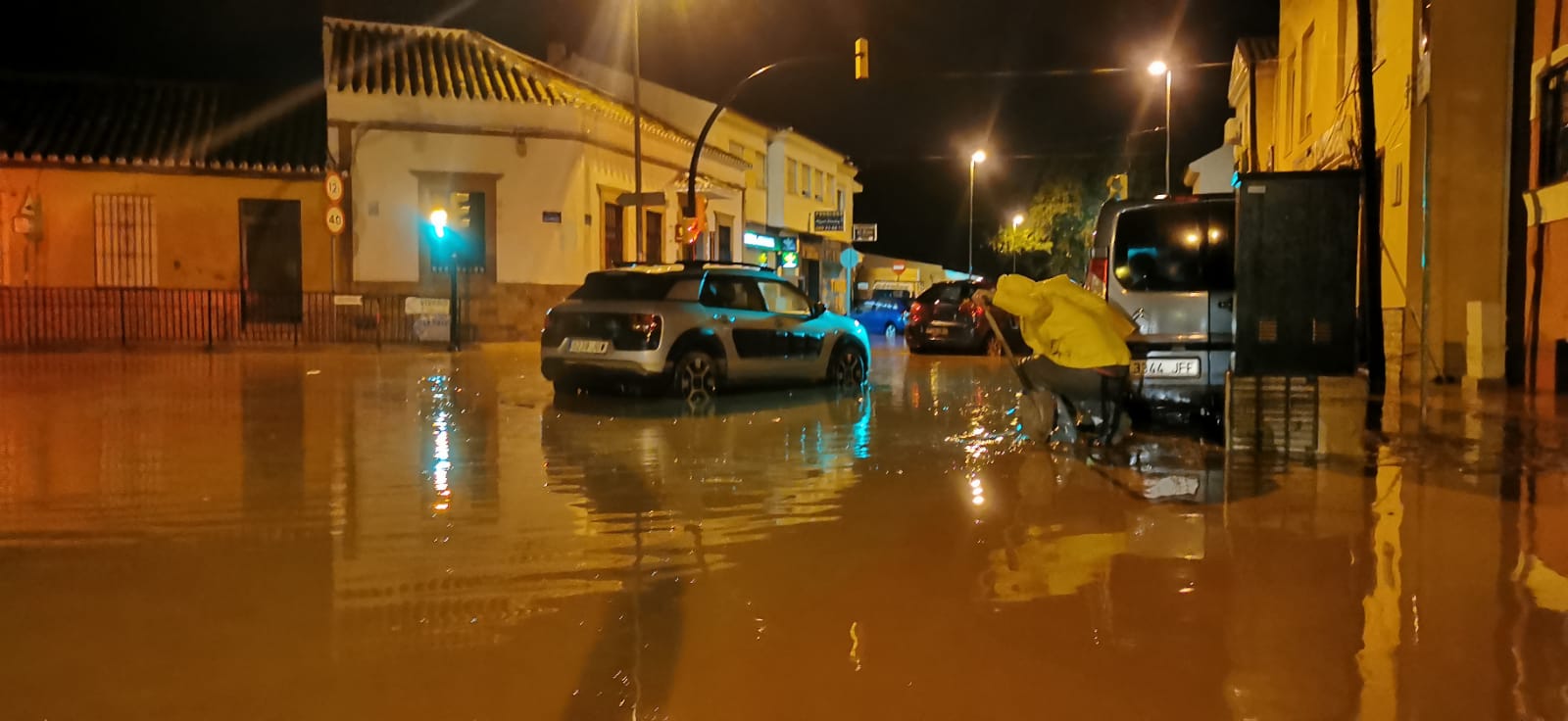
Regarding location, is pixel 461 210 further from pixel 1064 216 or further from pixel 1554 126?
pixel 1064 216

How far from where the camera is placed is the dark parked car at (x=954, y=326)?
838 inches

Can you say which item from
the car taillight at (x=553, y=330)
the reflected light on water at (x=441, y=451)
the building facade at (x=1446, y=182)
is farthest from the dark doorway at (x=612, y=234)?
the building facade at (x=1446, y=182)

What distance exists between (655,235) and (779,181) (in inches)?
556

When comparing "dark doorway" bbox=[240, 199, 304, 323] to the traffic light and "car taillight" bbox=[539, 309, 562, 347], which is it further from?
"car taillight" bbox=[539, 309, 562, 347]

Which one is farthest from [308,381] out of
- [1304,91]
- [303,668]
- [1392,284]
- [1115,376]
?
[1304,91]

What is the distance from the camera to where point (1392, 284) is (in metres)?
14.6

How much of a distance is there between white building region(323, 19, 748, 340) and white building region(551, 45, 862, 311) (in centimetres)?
721

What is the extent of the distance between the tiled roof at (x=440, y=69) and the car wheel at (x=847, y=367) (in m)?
12.1

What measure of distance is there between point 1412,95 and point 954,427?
7.84 meters

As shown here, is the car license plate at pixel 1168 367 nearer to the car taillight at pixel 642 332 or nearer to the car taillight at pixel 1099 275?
the car taillight at pixel 1099 275

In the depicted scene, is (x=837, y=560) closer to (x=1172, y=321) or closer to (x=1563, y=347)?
(x=1172, y=321)

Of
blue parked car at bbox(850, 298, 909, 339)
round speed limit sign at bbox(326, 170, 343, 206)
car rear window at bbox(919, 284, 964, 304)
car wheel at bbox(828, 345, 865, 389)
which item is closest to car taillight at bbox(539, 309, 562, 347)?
car wheel at bbox(828, 345, 865, 389)

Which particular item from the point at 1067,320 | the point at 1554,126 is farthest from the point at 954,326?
the point at 1067,320

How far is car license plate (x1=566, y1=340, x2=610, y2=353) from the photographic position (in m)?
11.7
